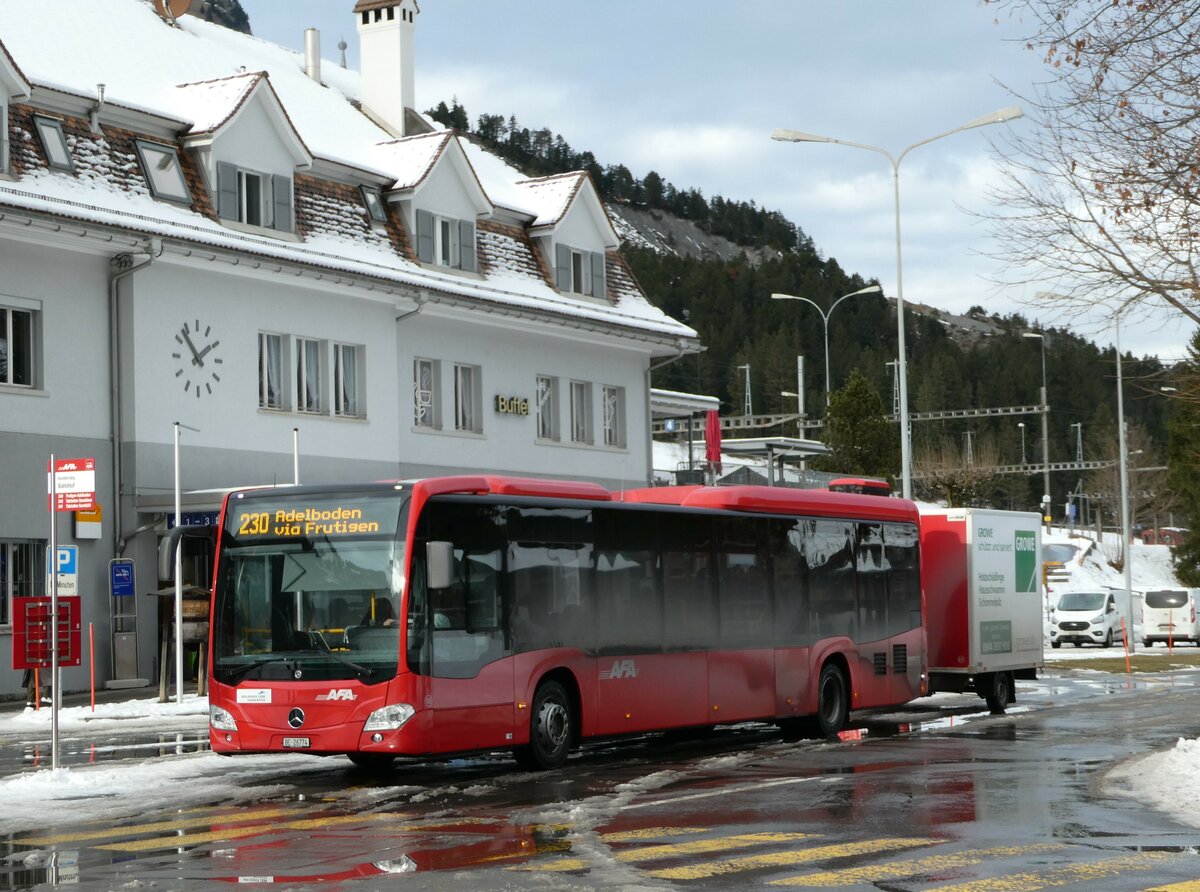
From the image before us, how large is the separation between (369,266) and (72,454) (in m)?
7.63

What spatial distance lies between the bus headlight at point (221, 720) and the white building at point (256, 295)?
1266 centimetres

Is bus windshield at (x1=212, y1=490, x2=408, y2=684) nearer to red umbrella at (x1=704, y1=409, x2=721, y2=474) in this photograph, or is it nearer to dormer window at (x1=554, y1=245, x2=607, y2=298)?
dormer window at (x1=554, y1=245, x2=607, y2=298)

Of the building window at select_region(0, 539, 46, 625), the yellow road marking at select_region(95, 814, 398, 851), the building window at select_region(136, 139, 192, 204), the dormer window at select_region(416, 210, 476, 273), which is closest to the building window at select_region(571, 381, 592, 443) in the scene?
the dormer window at select_region(416, 210, 476, 273)

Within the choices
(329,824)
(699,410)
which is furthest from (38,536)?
(699,410)

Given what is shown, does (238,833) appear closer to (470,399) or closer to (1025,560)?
(1025,560)

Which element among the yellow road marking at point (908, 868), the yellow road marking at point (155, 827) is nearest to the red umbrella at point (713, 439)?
the yellow road marking at point (155, 827)

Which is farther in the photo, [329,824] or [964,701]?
[964,701]

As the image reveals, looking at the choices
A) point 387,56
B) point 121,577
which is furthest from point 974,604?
point 387,56

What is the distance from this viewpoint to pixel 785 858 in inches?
429

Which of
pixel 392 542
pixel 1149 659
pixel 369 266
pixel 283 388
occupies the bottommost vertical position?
pixel 1149 659

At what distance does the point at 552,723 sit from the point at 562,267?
24.8 meters

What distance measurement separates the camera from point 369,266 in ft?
113

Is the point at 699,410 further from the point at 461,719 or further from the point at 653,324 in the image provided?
the point at 461,719

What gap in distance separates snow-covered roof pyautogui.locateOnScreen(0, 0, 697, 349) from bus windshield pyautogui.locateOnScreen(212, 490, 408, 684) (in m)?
12.3
